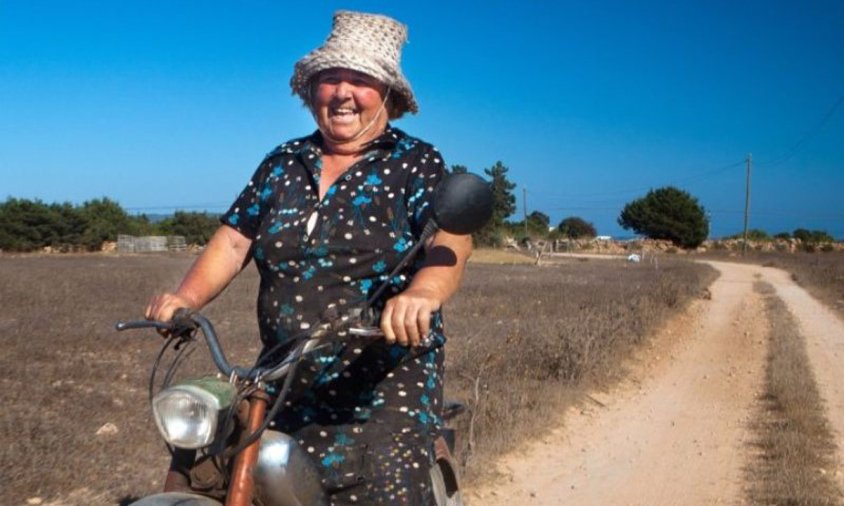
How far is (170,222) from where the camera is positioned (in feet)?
206

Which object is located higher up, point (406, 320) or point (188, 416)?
point (406, 320)

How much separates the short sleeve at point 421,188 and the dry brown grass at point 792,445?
12.0 feet

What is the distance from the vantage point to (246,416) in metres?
2.08

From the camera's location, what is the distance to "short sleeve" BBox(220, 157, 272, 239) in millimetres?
2859

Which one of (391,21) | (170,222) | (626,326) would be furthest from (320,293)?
(170,222)

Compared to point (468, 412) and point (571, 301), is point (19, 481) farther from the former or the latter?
point (571, 301)

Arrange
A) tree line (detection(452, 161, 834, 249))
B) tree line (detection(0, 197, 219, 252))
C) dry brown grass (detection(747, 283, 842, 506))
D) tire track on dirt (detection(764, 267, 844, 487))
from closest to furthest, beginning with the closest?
dry brown grass (detection(747, 283, 842, 506)) < tire track on dirt (detection(764, 267, 844, 487)) < tree line (detection(0, 197, 219, 252)) < tree line (detection(452, 161, 834, 249))

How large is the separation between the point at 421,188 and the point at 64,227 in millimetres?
52572

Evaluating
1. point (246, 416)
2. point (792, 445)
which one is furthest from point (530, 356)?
point (246, 416)

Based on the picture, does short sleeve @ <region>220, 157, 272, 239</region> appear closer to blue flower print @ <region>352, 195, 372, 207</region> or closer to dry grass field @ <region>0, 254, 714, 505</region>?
blue flower print @ <region>352, 195, 372, 207</region>

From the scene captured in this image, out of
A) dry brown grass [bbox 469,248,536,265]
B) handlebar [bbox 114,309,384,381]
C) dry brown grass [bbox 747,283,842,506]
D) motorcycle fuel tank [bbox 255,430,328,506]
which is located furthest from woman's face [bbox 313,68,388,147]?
dry brown grass [bbox 469,248,536,265]

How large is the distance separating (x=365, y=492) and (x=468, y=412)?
4185 millimetres

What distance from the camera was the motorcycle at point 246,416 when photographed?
1.91m

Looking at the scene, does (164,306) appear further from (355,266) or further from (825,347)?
(825,347)
